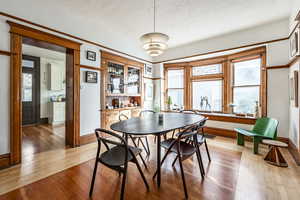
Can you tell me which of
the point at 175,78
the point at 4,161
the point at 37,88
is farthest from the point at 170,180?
the point at 37,88

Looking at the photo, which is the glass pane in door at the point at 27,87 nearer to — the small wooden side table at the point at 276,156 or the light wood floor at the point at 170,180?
the light wood floor at the point at 170,180

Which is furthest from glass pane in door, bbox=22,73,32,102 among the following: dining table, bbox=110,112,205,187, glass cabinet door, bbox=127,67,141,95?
dining table, bbox=110,112,205,187

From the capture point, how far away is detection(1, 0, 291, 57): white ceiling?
261cm

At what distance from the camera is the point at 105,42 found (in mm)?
3758

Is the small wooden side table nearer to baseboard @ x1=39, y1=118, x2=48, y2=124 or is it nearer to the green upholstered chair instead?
the green upholstered chair

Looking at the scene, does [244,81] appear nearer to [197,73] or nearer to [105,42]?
[197,73]

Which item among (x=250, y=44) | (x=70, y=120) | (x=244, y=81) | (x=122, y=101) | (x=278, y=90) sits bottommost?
(x=70, y=120)

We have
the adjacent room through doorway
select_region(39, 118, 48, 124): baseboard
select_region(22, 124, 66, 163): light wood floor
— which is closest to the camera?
select_region(22, 124, 66, 163): light wood floor

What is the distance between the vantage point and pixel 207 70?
4.86 meters

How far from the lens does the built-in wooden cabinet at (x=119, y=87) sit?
3.81 m

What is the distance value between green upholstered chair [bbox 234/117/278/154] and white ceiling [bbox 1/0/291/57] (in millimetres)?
2336

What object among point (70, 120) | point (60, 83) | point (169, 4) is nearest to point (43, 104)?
point (60, 83)

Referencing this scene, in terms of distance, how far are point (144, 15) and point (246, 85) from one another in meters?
3.41

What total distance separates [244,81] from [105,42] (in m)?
4.14
